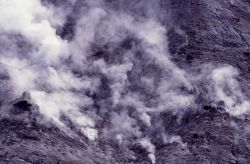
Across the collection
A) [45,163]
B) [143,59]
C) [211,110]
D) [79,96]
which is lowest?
[45,163]

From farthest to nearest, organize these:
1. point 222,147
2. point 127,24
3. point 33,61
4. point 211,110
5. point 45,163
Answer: point 127,24 → point 33,61 → point 211,110 → point 222,147 → point 45,163

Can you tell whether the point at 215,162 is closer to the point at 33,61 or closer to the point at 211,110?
the point at 211,110

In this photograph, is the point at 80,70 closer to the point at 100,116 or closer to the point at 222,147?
the point at 100,116

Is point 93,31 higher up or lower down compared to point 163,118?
higher up

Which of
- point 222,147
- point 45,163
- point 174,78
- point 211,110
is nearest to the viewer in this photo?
point 45,163

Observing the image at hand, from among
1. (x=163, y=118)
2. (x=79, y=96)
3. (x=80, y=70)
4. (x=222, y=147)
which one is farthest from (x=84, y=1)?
(x=222, y=147)

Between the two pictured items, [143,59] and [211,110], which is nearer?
[211,110]
